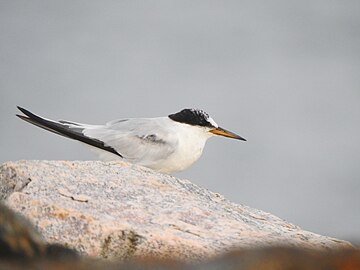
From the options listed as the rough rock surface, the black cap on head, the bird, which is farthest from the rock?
the black cap on head

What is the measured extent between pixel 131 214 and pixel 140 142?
412cm

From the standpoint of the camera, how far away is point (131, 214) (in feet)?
15.6

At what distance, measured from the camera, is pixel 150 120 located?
30.1 ft

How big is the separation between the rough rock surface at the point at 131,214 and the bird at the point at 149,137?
9.67 ft

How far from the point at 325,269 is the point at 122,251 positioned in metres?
1.93

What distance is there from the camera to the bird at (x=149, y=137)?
29.1ft

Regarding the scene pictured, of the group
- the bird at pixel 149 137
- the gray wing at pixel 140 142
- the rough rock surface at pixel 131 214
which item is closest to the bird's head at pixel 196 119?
the bird at pixel 149 137

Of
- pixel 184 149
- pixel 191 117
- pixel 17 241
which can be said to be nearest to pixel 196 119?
pixel 191 117

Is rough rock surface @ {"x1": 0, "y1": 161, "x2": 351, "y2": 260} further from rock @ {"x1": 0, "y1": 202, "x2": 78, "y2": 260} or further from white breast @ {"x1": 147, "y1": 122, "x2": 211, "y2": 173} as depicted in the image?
white breast @ {"x1": 147, "y1": 122, "x2": 211, "y2": 173}

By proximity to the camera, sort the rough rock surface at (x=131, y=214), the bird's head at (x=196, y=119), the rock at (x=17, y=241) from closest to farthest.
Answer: the rock at (x=17, y=241)
the rough rock surface at (x=131, y=214)
the bird's head at (x=196, y=119)

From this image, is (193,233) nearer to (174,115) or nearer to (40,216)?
(40,216)

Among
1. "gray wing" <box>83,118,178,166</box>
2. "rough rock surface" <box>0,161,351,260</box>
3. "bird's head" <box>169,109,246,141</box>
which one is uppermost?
"bird's head" <box>169,109,246,141</box>

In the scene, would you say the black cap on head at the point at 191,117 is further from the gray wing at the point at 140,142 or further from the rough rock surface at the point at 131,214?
the rough rock surface at the point at 131,214

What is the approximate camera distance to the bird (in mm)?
8859
